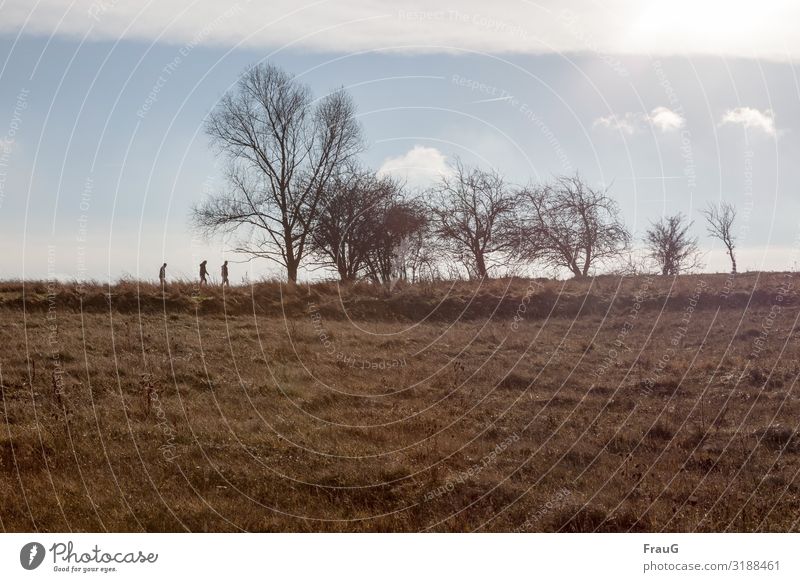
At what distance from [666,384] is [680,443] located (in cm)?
404

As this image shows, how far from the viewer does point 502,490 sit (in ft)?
37.4

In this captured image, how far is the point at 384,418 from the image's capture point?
15.2 m

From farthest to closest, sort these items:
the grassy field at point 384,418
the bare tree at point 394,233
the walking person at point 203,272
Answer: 1. the bare tree at point 394,233
2. the walking person at point 203,272
3. the grassy field at point 384,418

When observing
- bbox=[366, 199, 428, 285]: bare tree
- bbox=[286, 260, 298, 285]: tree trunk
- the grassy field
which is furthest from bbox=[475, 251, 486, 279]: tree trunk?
the grassy field
